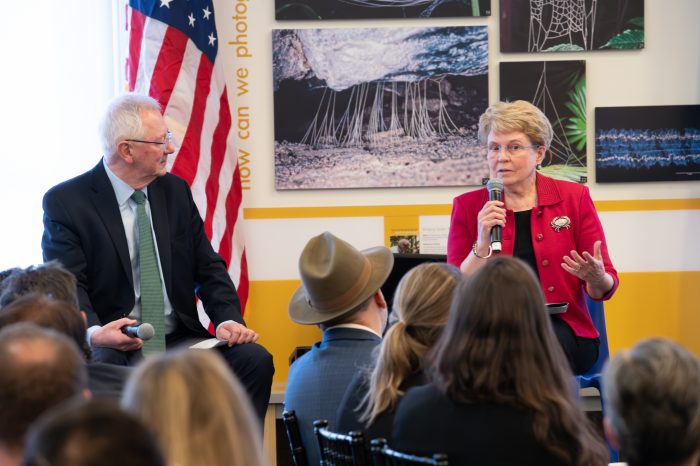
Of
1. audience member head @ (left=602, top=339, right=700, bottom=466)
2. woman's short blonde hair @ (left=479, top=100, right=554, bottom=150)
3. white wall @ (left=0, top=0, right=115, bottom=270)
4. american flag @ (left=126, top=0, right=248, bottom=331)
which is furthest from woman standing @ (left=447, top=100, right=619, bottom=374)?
white wall @ (left=0, top=0, right=115, bottom=270)

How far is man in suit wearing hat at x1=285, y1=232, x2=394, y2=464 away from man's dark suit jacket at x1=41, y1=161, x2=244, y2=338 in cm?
85

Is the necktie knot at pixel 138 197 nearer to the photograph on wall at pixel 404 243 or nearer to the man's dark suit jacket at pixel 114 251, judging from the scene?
the man's dark suit jacket at pixel 114 251

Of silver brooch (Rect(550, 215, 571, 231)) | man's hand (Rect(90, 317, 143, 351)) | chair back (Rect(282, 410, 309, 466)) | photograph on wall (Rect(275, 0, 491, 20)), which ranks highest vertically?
photograph on wall (Rect(275, 0, 491, 20))

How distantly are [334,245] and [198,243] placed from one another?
4.15 ft

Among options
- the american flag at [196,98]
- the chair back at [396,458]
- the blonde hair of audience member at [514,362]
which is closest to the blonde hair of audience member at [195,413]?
the chair back at [396,458]

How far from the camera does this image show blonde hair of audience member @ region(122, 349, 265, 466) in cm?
148

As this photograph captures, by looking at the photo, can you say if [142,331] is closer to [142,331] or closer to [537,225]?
[142,331]

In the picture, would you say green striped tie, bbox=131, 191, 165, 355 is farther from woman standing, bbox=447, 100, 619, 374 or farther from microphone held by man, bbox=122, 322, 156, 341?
woman standing, bbox=447, 100, 619, 374

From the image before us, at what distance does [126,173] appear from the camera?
413 cm

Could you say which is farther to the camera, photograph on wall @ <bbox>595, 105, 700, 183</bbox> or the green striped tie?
photograph on wall @ <bbox>595, 105, 700, 183</bbox>

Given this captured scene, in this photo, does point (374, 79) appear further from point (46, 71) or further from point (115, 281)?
point (115, 281)

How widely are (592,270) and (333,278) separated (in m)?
1.26

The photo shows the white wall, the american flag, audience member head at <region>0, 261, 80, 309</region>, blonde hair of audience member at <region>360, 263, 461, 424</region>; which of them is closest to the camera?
blonde hair of audience member at <region>360, 263, 461, 424</region>

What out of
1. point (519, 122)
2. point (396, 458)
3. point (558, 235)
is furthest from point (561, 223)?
point (396, 458)
